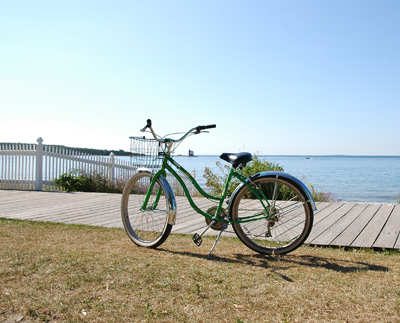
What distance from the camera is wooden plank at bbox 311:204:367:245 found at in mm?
4398

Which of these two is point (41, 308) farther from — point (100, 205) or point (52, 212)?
point (100, 205)

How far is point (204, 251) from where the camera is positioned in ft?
12.8

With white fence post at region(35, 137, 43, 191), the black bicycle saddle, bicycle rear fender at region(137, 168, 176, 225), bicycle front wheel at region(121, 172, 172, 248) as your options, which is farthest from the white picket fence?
the black bicycle saddle

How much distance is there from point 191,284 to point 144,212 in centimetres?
171

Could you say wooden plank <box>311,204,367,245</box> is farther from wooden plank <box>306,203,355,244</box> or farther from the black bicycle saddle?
the black bicycle saddle

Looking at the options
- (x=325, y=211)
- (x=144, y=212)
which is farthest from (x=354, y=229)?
(x=144, y=212)

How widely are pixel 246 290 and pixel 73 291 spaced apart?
126 centimetres

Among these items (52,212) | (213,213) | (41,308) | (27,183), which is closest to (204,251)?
(213,213)

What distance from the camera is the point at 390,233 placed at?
4582 millimetres

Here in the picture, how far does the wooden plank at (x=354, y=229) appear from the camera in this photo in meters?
4.28

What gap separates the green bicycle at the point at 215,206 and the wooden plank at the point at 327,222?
251 mm

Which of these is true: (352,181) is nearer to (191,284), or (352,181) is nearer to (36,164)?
(36,164)

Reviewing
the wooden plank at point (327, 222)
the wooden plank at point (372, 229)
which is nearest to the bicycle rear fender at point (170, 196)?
the wooden plank at point (327, 222)

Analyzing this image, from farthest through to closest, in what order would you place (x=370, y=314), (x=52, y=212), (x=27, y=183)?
(x=27, y=183), (x=52, y=212), (x=370, y=314)
